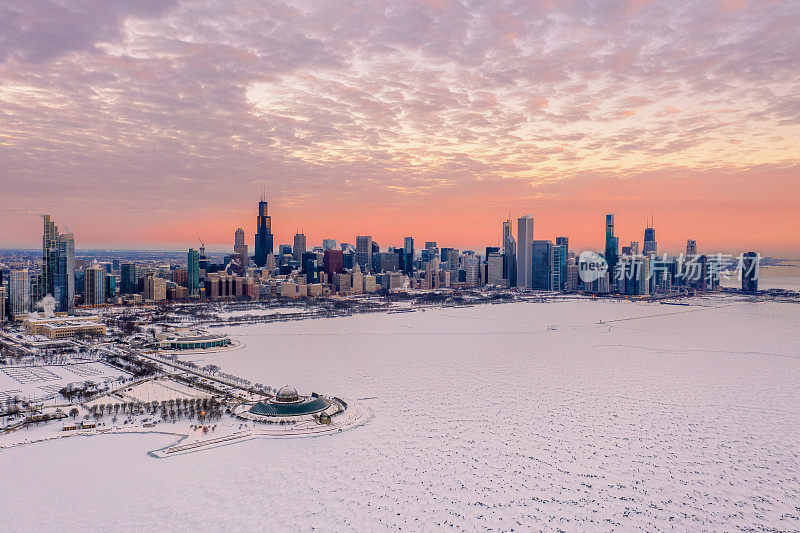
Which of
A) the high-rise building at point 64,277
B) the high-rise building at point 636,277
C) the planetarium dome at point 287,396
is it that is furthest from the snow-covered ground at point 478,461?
the high-rise building at point 636,277

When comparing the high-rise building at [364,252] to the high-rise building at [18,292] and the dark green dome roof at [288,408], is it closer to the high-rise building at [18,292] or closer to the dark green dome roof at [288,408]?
the high-rise building at [18,292]

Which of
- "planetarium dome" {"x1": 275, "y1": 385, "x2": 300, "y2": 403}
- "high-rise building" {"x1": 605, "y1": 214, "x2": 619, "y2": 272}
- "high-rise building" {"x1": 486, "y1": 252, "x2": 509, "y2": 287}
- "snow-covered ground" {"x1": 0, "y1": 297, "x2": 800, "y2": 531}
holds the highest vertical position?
"high-rise building" {"x1": 605, "y1": 214, "x2": 619, "y2": 272}

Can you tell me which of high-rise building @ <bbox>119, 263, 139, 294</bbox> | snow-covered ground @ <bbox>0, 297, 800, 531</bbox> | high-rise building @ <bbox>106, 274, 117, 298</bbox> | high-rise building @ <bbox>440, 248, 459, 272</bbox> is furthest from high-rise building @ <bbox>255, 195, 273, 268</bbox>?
snow-covered ground @ <bbox>0, 297, 800, 531</bbox>

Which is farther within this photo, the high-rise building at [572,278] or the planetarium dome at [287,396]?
the high-rise building at [572,278]

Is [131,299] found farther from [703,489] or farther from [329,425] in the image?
[703,489]

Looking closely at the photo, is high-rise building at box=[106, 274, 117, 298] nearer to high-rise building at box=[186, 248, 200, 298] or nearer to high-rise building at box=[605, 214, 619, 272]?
high-rise building at box=[186, 248, 200, 298]

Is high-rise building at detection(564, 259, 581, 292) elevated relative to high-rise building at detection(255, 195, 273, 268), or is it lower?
lower

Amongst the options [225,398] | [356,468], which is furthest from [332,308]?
[356,468]
